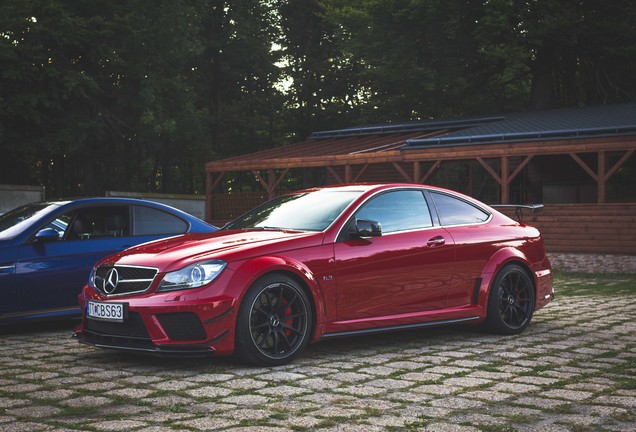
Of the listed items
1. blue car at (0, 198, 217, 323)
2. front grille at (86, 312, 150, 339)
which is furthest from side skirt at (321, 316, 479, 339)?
blue car at (0, 198, 217, 323)

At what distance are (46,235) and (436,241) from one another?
396 centimetres

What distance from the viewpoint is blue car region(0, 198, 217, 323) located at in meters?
8.59

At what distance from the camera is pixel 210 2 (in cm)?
4556

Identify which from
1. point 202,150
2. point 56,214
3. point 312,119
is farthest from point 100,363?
point 312,119

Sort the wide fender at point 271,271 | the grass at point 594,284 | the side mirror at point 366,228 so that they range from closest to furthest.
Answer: the wide fender at point 271,271, the side mirror at point 366,228, the grass at point 594,284

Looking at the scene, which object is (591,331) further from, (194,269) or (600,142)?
(600,142)

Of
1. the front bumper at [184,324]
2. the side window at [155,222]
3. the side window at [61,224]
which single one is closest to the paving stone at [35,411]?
the front bumper at [184,324]

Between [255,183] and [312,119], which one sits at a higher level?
[312,119]

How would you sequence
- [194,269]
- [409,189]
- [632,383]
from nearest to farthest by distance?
1. [632,383]
2. [194,269]
3. [409,189]

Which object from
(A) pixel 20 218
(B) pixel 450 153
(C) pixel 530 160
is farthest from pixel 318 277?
(C) pixel 530 160

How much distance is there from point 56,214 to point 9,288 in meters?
1.04

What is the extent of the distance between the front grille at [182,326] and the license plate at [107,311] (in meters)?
0.38

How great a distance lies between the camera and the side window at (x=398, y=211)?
796cm

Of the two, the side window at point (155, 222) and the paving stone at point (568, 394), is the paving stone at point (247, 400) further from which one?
the side window at point (155, 222)
